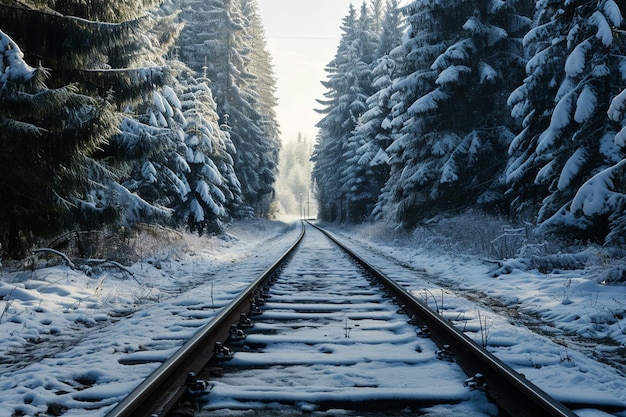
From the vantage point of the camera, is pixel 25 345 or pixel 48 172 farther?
pixel 48 172

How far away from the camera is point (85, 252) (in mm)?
10234

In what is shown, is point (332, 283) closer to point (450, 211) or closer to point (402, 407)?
point (402, 407)

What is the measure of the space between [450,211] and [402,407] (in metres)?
14.7

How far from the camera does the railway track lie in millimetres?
2986

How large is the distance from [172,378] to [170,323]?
2.23 meters

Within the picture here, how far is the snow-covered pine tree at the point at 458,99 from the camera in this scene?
1556cm

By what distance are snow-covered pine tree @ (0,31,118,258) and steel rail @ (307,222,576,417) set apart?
17.8 ft

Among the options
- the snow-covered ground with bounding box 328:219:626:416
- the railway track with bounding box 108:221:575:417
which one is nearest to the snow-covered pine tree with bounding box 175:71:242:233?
the snow-covered ground with bounding box 328:219:626:416

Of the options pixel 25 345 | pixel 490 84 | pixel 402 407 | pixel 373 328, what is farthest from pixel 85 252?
A: pixel 490 84

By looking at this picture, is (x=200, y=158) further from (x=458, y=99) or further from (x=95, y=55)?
(x=458, y=99)

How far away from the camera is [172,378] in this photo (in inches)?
129

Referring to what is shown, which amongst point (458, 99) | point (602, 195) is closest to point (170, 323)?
point (602, 195)

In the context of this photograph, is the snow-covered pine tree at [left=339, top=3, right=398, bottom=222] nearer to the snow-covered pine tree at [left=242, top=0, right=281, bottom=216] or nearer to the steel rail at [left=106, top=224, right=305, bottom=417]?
the snow-covered pine tree at [left=242, top=0, right=281, bottom=216]

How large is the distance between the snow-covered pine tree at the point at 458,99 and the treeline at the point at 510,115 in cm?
4
